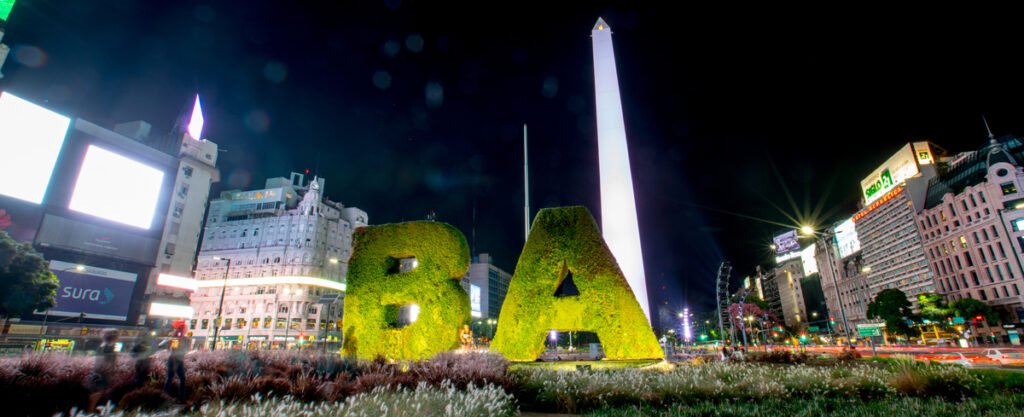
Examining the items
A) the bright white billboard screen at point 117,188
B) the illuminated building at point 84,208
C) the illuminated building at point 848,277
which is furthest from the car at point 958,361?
the illuminated building at point 848,277

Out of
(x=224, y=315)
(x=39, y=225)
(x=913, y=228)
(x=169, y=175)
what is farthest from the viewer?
(x=913, y=228)

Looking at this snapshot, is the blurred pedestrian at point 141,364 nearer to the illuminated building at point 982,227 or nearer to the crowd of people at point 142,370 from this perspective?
the crowd of people at point 142,370

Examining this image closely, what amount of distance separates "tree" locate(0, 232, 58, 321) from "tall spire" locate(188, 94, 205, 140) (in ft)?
124

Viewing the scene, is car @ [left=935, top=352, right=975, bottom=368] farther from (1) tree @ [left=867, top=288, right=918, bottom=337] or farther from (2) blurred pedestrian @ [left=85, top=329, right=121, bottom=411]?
(1) tree @ [left=867, top=288, right=918, bottom=337]

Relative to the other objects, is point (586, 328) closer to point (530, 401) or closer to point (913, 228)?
point (530, 401)

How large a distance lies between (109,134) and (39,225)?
14.8 metres

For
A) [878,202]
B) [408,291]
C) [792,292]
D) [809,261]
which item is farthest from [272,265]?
[792,292]

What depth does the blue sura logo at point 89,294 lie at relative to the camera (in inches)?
1524

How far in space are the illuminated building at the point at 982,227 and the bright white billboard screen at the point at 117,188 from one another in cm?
10604

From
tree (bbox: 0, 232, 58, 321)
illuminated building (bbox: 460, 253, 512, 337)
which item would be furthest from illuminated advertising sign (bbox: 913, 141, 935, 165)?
tree (bbox: 0, 232, 58, 321)

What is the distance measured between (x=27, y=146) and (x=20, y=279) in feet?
56.0

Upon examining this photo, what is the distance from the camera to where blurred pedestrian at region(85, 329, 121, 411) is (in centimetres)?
718

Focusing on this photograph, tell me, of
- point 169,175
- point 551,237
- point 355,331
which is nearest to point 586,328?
point 551,237

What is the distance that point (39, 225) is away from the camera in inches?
1485
